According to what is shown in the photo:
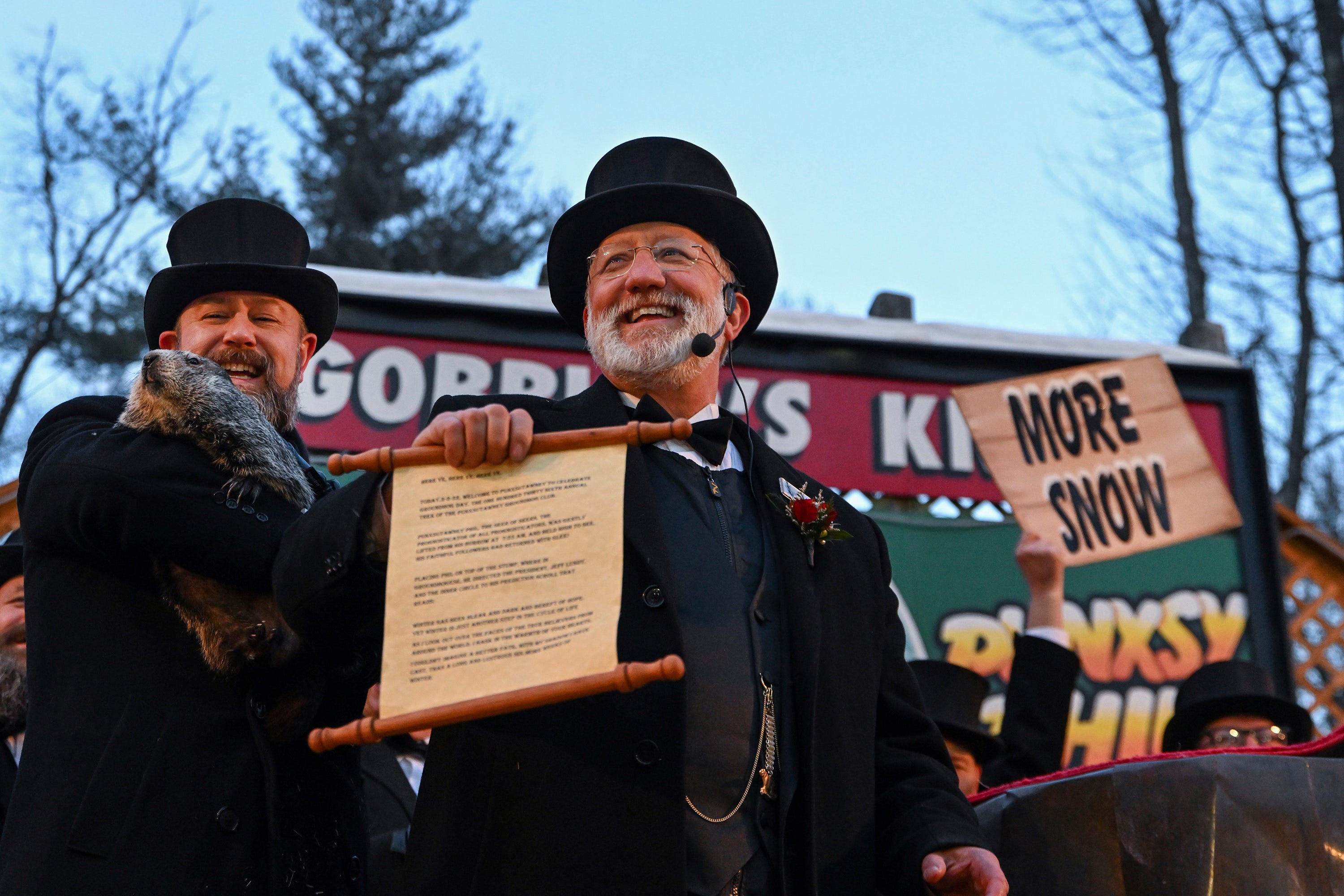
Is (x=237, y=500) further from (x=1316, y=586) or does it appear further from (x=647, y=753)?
(x=1316, y=586)

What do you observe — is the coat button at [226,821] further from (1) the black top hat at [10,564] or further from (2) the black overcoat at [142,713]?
(1) the black top hat at [10,564]

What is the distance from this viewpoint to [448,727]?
2.47 metres

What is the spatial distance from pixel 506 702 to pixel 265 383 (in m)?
1.22

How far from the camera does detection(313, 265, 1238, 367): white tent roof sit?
7.00 m

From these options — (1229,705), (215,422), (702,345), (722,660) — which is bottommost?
(1229,705)

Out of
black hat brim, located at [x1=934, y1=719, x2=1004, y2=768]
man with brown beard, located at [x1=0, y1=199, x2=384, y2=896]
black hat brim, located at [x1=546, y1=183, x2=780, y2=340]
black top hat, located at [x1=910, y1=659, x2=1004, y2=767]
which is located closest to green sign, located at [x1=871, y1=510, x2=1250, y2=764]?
black top hat, located at [x1=910, y1=659, x2=1004, y2=767]

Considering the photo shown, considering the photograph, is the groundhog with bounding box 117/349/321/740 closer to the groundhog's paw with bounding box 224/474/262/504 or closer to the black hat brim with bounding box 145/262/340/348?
the groundhog's paw with bounding box 224/474/262/504

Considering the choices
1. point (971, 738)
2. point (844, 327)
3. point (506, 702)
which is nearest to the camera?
point (506, 702)

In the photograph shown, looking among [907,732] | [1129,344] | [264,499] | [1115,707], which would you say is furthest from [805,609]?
[1129,344]

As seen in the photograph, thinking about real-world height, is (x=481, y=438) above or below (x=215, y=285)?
below

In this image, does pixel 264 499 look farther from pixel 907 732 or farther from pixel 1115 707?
pixel 1115 707

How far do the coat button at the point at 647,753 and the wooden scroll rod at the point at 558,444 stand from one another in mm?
526

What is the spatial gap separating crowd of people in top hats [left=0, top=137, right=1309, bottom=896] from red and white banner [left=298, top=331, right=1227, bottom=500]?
3.70 meters

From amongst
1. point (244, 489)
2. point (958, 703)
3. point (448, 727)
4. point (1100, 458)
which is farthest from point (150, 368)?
point (1100, 458)
